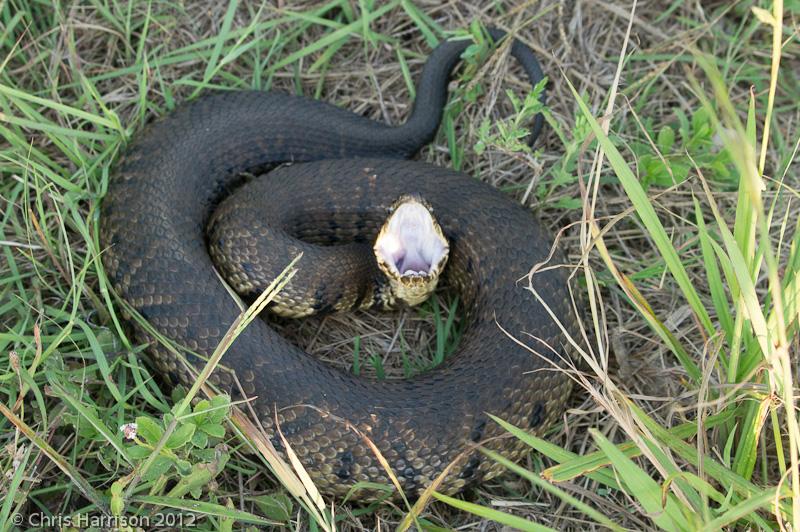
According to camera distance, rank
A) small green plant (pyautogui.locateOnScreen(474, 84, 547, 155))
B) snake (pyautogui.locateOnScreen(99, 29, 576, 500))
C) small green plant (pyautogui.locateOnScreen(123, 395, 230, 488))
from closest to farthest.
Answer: small green plant (pyautogui.locateOnScreen(123, 395, 230, 488)) < snake (pyautogui.locateOnScreen(99, 29, 576, 500)) < small green plant (pyautogui.locateOnScreen(474, 84, 547, 155))

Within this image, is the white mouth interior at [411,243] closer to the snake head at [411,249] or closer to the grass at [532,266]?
the snake head at [411,249]

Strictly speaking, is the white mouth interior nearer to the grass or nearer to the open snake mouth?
the open snake mouth

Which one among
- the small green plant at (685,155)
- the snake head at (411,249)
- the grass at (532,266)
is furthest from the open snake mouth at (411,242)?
the small green plant at (685,155)

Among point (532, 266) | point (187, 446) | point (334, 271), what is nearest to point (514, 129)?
point (532, 266)

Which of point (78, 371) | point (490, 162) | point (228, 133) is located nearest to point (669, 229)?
point (490, 162)

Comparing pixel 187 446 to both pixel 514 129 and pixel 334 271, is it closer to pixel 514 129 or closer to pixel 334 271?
pixel 334 271

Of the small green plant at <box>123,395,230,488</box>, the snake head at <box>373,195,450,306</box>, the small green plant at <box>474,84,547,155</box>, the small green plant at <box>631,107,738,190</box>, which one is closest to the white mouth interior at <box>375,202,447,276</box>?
the snake head at <box>373,195,450,306</box>
